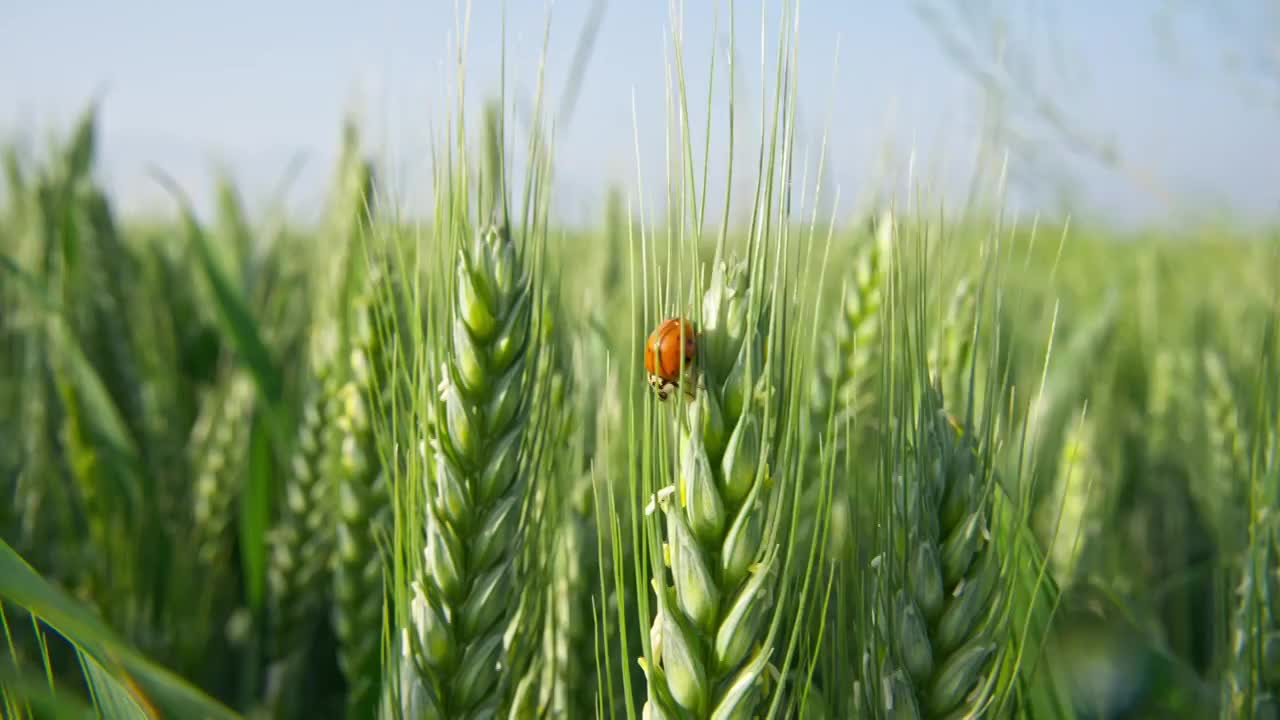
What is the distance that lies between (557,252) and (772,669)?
0.41 meters

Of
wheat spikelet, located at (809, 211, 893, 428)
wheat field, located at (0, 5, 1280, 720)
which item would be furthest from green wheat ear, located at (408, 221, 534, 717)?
wheat spikelet, located at (809, 211, 893, 428)

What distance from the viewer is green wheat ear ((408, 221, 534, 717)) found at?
1.89 feet

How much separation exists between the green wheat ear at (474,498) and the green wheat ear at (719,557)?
15 cm

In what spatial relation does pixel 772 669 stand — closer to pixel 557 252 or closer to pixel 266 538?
pixel 557 252

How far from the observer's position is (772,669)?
464 millimetres

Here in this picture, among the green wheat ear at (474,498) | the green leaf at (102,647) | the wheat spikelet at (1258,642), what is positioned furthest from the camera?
the wheat spikelet at (1258,642)

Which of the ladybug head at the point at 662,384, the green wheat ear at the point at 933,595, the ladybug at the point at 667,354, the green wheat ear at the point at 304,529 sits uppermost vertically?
the ladybug at the point at 667,354

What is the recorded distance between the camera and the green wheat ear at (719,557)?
46cm

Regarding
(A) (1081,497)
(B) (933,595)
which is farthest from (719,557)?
(A) (1081,497)

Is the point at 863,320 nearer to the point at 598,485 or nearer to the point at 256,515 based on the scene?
the point at 598,485

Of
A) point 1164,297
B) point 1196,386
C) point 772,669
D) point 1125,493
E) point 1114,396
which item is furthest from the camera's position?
point 1164,297

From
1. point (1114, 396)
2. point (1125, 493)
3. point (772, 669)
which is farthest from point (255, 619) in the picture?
point (1114, 396)

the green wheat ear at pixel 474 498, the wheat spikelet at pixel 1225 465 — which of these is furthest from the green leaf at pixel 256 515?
the wheat spikelet at pixel 1225 465

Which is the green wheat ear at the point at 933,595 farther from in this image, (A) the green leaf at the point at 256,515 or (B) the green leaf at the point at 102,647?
(A) the green leaf at the point at 256,515
